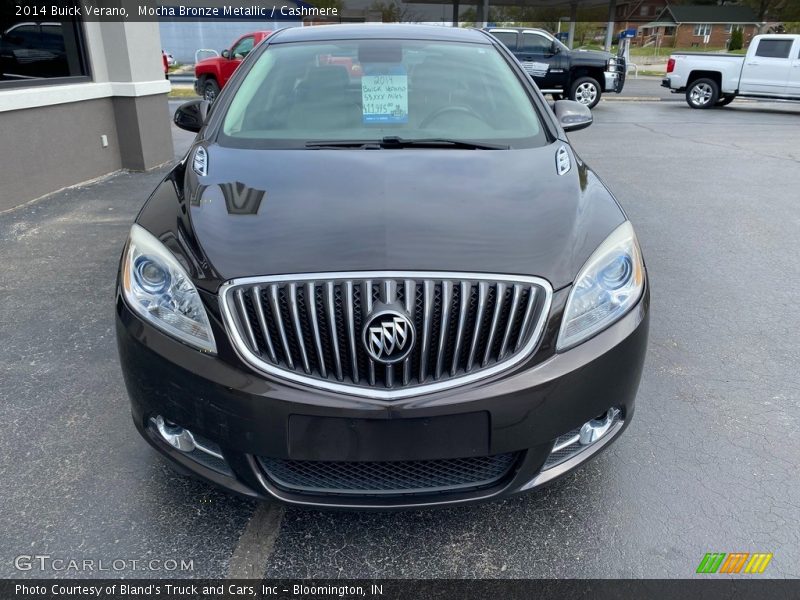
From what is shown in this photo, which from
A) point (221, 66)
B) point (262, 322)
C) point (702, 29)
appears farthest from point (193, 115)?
point (702, 29)

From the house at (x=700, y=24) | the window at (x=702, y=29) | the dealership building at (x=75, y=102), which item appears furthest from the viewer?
the window at (x=702, y=29)

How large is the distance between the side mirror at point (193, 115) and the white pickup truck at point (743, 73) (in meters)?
15.6

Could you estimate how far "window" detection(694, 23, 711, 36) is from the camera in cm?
6981

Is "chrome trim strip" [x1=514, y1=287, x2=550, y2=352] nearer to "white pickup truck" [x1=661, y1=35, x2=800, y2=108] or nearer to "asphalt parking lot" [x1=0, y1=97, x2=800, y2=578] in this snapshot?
"asphalt parking lot" [x1=0, y1=97, x2=800, y2=578]

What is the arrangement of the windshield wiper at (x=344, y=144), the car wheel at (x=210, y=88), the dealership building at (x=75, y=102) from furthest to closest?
the car wheel at (x=210, y=88) < the dealership building at (x=75, y=102) < the windshield wiper at (x=344, y=144)

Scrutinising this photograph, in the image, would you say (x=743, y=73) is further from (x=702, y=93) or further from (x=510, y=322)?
(x=510, y=322)

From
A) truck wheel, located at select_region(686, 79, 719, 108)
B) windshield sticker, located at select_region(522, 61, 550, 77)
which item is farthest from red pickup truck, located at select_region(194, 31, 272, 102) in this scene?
truck wheel, located at select_region(686, 79, 719, 108)

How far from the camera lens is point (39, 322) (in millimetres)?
3633

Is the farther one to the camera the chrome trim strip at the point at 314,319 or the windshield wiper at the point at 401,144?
the windshield wiper at the point at 401,144

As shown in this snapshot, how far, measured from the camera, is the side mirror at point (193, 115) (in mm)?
3516

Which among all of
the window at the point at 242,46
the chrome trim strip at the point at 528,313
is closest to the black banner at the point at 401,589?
the chrome trim strip at the point at 528,313

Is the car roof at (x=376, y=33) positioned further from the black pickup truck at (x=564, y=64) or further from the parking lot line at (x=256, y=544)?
the black pickup truck at (x=564, y=64)

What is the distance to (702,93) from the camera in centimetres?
1620

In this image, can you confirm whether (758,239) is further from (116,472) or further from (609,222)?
(116,472)
